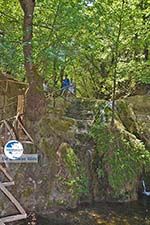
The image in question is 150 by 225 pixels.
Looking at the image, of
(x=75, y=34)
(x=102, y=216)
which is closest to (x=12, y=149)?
(x=102, y=216)

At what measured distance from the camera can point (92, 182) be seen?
804 centimetres

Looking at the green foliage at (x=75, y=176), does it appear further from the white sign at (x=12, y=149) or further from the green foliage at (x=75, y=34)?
the green foliage at (x=75, y=34)

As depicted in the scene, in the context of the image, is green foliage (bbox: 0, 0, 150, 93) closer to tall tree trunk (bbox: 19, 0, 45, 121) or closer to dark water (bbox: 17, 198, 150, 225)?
tall tree trunk (bbox: 19, 0, 45, 121)

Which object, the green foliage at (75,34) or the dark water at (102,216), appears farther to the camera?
the green foliage at (75,34)

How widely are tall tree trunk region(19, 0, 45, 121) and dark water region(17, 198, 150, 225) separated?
7.41 ft

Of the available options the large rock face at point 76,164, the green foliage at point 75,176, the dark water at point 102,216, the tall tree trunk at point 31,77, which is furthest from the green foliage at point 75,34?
the dark water at point 102,216

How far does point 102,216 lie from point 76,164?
4.22 ft

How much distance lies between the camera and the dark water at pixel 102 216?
6.71 meters

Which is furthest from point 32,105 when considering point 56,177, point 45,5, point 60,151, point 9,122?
point 45,5

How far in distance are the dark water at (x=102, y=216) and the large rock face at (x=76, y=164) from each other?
280 millimetres

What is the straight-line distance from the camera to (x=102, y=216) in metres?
7.06

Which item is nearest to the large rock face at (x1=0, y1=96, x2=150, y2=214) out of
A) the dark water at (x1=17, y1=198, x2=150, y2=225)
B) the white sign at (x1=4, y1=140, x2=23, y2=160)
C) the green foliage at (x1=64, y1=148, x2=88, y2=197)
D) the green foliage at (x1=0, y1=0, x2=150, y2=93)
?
the green foliage at (x1=64, y1=148, x2=88, y2=197)

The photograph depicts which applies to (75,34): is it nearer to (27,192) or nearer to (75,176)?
(75,176)

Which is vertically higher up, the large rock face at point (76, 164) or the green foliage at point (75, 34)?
the green foliage at point (75, 34)
